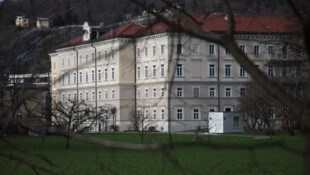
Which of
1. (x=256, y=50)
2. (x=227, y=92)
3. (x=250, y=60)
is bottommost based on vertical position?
(x=250, y=60)

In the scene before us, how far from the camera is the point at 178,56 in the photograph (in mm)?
2678

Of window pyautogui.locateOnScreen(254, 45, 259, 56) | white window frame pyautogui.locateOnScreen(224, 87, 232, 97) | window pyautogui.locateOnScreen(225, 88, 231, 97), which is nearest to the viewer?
window pyautogui.locateOnScreen(254, 45, 259, 56)

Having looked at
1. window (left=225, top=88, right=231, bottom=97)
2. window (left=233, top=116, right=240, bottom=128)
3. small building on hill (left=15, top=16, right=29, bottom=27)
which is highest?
window (left=225, top=88, right=231, bottom=97)

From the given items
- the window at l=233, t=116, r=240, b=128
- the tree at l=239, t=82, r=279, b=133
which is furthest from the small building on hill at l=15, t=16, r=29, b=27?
the window at l=233, t=116, r=240, b=128

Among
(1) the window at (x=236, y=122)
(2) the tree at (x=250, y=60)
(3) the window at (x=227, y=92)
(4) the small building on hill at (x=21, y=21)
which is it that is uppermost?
(3) the window at (x=227, y=92)

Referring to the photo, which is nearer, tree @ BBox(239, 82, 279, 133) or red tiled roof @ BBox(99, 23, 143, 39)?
red tiled roof @ BBox(99, 23, 143, 39)

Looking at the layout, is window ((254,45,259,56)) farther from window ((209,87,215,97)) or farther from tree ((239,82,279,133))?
window ((209,87,215,97))

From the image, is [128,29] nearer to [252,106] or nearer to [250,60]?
[250,60]

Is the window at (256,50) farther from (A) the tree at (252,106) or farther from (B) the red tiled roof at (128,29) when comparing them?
(A) the tree at (252,106)

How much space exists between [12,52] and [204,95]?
226 feet

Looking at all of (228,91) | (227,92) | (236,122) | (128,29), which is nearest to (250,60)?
(128,29)

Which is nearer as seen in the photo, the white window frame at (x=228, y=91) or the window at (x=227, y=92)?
the white window frame at (x=228, y=91)

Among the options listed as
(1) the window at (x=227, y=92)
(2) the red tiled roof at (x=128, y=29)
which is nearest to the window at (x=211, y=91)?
(1) the window at (x=227, y=92)

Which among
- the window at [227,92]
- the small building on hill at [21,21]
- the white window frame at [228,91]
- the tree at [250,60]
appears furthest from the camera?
the window at [227,92]
